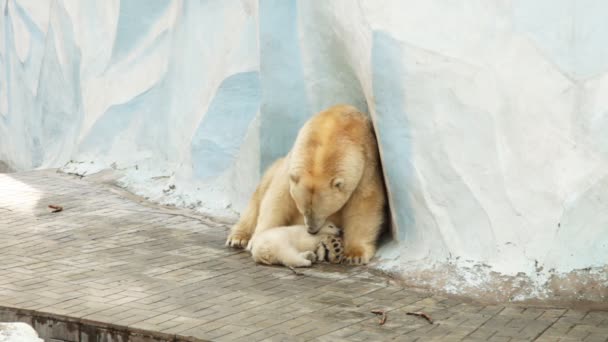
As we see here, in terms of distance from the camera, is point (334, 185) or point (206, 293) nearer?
point (206, 293)

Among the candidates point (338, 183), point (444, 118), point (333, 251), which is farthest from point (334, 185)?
point (444, 118)

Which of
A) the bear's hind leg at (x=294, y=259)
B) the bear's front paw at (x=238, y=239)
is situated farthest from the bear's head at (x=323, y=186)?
the bear's front paw at (x=238, y=239)

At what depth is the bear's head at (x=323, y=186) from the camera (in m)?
7.07

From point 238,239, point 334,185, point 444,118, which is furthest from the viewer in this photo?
point 238,239

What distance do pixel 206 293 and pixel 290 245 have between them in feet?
3.31

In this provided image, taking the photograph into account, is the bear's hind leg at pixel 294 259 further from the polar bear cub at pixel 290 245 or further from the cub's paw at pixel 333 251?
the cub's paw at pixel 333 251

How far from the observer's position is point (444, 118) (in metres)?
6.52

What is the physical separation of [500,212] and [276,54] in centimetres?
290

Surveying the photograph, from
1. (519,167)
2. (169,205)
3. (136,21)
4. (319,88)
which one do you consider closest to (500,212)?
(519,167)

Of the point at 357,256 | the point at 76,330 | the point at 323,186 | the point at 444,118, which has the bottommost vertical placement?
the point at 76,330

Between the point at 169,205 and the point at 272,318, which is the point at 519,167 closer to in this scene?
the point at 272,318

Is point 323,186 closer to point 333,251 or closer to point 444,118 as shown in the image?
point 333,251

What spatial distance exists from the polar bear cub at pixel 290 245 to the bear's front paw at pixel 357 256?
184 millimetres

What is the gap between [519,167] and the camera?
6152 millimetres
